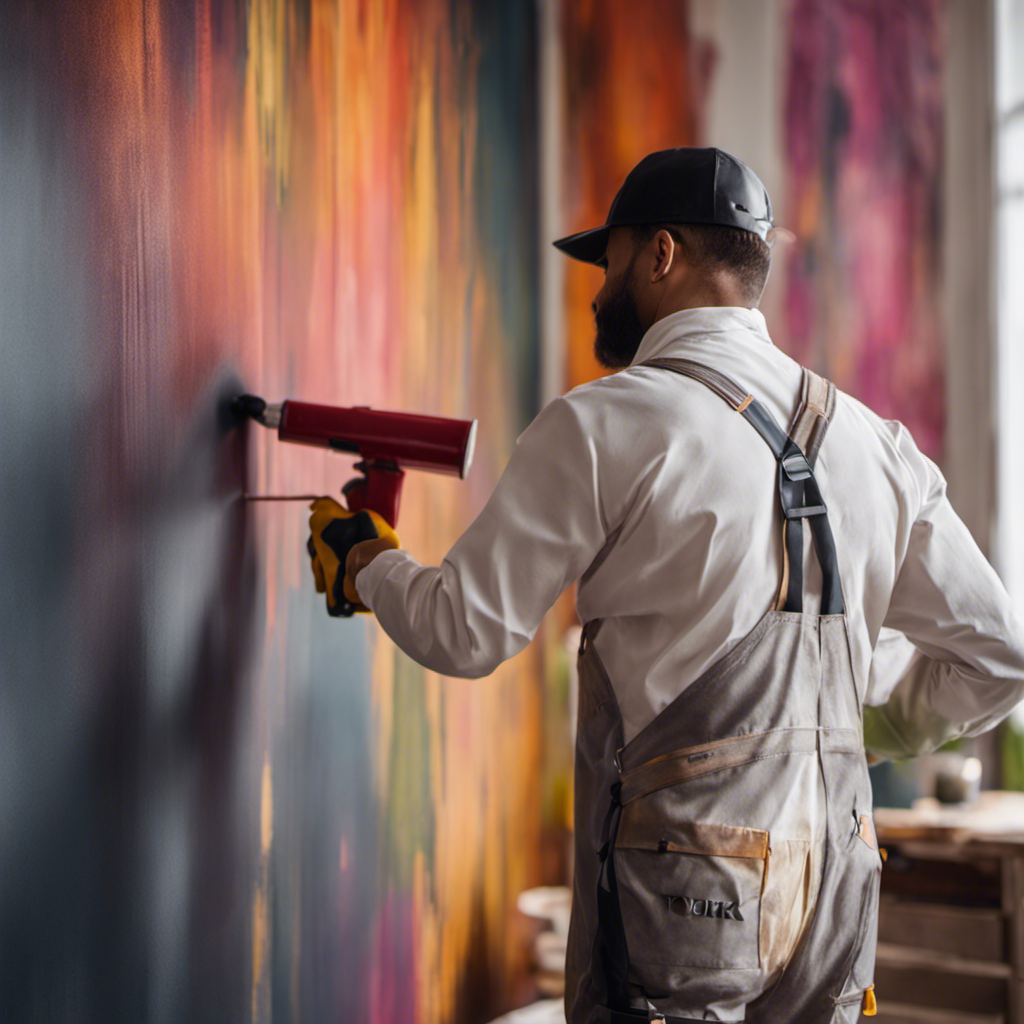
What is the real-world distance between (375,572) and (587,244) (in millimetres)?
544

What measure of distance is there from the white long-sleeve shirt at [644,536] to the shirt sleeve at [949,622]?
4.9 inches

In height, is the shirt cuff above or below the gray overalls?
above

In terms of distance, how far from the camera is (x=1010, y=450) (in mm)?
3404

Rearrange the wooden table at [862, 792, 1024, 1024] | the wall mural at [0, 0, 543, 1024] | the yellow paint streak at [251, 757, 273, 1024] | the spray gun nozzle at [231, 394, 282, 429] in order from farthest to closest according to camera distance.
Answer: the wooden table at [862, 792, 1024, 1024] → the yellow paint streak at [251, 757, 273, 1024] → the spray gun nozzle at [231, 394, 282, 429] → the wall mural at [0, 0, 543, 1024]

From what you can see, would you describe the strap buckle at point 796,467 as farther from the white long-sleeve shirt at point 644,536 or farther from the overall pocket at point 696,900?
the overall pocket at point 696,900

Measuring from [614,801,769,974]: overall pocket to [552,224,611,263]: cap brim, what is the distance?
75 cm

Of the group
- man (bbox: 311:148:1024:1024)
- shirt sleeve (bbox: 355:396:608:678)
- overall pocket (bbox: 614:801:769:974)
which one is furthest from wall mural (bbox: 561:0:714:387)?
overall pocket (bbox: 614:801:769:974)

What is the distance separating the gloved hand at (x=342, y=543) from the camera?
4.62 ft

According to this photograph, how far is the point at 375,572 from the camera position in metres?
1.30

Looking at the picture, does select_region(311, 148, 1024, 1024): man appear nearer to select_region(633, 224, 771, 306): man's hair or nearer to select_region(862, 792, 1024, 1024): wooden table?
select_region(633, 224, 771, 306): man's hair

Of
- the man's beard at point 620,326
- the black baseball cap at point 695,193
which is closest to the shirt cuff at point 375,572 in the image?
the man's beard at point 620,326

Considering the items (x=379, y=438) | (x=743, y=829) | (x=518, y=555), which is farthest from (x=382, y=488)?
(x=743, y=829)

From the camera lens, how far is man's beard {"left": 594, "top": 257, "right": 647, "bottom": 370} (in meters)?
1.43

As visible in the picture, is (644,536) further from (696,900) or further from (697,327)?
(696,900)
